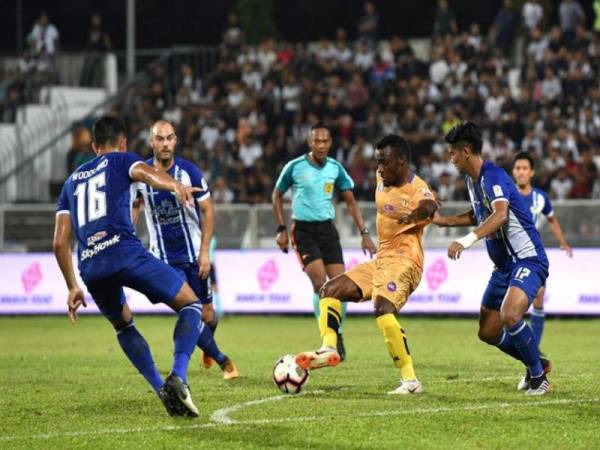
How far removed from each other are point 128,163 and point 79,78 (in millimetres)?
26367

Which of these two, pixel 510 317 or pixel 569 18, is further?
pixel 569 18

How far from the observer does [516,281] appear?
1133 cm

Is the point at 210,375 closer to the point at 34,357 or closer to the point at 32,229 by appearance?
the point at 34,357

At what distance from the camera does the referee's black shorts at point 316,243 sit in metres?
15.5

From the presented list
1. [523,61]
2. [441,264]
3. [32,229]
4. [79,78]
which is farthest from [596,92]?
[79,78]

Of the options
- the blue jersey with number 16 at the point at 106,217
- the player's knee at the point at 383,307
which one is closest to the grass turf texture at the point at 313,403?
the player's knee at the point at 383,307

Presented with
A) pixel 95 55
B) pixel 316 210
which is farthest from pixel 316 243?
pixel 95 55

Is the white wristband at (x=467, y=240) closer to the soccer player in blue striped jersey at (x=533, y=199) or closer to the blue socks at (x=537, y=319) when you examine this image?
the soccer player in blue striped jersey at (x=533, y=199)

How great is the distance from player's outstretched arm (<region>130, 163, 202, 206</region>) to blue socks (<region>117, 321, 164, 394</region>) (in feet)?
4.43

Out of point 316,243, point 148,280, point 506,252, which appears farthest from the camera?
point 316,243

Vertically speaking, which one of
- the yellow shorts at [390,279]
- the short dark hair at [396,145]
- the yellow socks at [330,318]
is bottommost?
the yellow socks at [330,318]

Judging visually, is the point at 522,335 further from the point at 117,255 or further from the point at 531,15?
the point at 531,15

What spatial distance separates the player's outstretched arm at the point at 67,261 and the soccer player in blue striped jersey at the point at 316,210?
5.09 meters

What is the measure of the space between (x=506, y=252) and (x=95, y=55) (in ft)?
82.8
